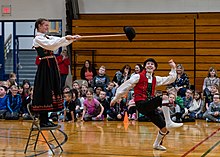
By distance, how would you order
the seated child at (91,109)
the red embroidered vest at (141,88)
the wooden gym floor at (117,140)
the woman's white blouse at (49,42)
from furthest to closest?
the seated child at (91,109), the red embroidered vest at (141,88), the wooden gym floor at (117,140), the woman's white blouse at (49,42)

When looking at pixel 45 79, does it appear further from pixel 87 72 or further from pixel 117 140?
pixel 87 72

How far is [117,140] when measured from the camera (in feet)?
25.9

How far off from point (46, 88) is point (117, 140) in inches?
84.1

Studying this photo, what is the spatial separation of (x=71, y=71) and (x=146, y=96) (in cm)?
904

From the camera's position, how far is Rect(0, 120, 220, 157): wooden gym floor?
6547 mm

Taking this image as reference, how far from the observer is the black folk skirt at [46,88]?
20.7 ft

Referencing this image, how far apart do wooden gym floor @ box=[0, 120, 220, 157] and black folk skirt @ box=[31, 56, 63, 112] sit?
2.35 ft

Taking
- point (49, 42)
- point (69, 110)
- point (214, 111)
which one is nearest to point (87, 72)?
point (69, 110)

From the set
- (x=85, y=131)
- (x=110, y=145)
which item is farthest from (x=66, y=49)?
(x=110, y=145)

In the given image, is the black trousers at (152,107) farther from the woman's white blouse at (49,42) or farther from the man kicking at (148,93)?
the woman's white blouse at (49,42)

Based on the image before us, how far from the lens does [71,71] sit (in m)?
15.7

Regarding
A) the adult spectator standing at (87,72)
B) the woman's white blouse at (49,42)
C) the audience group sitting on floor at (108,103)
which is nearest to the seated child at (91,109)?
the audience group sitting on floor at (108,103)

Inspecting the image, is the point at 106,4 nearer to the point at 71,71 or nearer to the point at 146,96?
the point at 71,71

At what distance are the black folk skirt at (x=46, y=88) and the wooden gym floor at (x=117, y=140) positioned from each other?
72 centimetres
